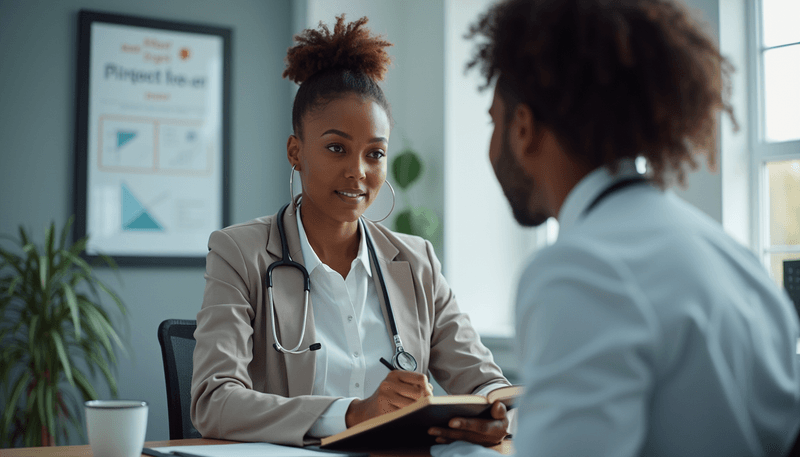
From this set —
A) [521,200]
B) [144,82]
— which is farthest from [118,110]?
[521,200]

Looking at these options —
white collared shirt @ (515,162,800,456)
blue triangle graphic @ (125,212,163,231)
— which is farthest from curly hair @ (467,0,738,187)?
blue triangle graphic @ (125,212,163,231)

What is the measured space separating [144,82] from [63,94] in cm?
38

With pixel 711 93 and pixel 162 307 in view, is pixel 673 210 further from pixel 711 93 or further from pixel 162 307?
pixel 162 307

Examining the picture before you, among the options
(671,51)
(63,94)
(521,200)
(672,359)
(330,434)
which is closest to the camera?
(672,359)

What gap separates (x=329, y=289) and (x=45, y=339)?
1.88 meters

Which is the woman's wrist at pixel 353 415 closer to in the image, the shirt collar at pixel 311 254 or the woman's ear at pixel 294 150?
the shirt collar at pixel 311 254

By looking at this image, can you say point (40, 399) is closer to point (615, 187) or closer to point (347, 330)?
point (347, 330)

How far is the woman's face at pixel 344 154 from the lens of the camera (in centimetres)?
165

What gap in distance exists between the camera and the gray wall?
11.0ft

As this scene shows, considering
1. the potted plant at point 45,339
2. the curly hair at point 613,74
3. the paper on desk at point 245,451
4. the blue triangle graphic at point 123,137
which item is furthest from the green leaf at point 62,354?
the curly hair at point 613,74

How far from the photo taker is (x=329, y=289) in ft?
5.40

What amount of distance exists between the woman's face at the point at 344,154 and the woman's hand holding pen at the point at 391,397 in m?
0.53

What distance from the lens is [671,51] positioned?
0.70m

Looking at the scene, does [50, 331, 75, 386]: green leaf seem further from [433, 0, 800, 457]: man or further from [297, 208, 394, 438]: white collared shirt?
[433, 0, 800, 457]: man
